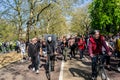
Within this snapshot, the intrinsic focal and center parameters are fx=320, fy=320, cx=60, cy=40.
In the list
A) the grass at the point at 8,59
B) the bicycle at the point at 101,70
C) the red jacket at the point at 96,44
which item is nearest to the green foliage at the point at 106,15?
the grass at the point at 8,59

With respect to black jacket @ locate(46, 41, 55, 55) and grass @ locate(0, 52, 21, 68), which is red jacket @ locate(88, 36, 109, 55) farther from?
grass @ locate(0, 52, 21, 68)

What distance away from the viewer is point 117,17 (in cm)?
6775

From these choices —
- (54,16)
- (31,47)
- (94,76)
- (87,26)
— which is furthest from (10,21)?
(87,26)

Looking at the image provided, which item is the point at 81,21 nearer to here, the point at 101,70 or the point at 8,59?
the point at 8,59

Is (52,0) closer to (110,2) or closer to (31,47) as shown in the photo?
(31,47)

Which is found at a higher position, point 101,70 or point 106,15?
point 106,15

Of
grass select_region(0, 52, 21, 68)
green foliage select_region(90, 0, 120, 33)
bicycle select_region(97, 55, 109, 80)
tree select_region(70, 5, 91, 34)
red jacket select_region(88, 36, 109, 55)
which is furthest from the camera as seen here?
tree select_region(70, 5, 91, 34)

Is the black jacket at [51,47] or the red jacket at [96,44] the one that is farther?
the black jacket at [51,47]

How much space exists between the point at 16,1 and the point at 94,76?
28688 millimetres

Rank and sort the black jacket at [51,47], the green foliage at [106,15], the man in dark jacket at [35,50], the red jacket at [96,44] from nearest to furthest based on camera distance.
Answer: the red jacket at [96,44]
the black jacket at [51,47]
the man in dark jacket at [35,50]
the green foliage at [106,15]

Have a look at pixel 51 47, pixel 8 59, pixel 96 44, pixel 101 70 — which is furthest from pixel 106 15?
pixel 101 70

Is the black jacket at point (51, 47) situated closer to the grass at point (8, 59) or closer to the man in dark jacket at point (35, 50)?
the man in dark jacket at point (35, 50)

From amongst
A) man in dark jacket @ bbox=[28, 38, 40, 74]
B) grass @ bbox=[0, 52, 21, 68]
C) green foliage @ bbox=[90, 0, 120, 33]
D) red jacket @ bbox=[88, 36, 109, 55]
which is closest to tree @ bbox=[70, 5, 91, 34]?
green foliage @ bbox=[90, 0, 120, 33]

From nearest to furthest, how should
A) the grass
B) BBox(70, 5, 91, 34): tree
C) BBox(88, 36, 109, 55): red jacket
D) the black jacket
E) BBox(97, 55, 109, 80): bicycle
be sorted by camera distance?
BBox(97, 55, 109, 80): bicycle → BBox(88, 36, 109, 55): red jacket → the black jacket → the grass → BBox(70, 5, 91, 34): tree
